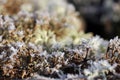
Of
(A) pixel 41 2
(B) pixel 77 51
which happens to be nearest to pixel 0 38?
(B) pixel 77 51

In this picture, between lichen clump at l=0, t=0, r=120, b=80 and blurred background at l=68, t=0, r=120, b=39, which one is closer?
lichen clump at l=0, t=0, r=120, b=80

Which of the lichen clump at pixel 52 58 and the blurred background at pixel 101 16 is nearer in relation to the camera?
the lichen clump at pixel 52 58

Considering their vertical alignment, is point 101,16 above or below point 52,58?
above

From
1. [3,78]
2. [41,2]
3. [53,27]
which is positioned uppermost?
[41,2]

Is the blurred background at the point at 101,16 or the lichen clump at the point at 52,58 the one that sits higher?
the blurred background at the point at 101,16

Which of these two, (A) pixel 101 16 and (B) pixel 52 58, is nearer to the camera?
(B) pixel 52 58

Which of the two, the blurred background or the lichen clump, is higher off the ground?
the blurred background

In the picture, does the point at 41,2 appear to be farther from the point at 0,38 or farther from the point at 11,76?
the point at 11,76

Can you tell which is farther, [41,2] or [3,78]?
[41,2]
